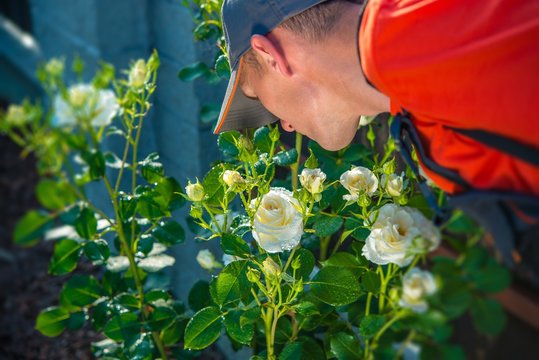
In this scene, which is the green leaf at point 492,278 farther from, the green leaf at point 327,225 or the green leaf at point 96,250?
the green leaf at point 96,250

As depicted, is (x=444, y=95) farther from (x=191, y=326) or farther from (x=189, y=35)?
(x=189, y=35)

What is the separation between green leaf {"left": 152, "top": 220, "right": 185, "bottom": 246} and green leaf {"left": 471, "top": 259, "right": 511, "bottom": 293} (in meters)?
0.88

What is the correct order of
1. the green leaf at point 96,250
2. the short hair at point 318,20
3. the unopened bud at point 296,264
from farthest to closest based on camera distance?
the green leaf at point 96,250, the unopened bud at point 296,264, the short hair at point 318,20

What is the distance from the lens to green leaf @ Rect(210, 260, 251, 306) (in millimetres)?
1316

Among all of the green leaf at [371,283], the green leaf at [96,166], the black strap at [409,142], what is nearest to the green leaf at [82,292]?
the green leaf at [96,166]

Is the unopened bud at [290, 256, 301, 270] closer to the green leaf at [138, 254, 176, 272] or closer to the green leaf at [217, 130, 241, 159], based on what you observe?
the green leaf at [217, 130, 241, 159]

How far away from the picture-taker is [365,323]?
4.07 feet

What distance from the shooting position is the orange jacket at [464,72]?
854 mm

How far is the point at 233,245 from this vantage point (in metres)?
1.29

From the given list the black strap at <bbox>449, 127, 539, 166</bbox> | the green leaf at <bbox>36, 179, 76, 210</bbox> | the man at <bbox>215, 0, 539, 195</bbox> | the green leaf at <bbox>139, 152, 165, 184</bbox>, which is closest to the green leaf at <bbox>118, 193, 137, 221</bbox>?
the green leaf at <bbox>139, 152, 165, 184</bbox>

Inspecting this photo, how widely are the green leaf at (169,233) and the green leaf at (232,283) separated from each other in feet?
1.02

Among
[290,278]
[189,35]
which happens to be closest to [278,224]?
[290,278]

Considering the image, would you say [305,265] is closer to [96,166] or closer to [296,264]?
[296,264]

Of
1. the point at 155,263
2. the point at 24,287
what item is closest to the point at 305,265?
the point at 155,263
